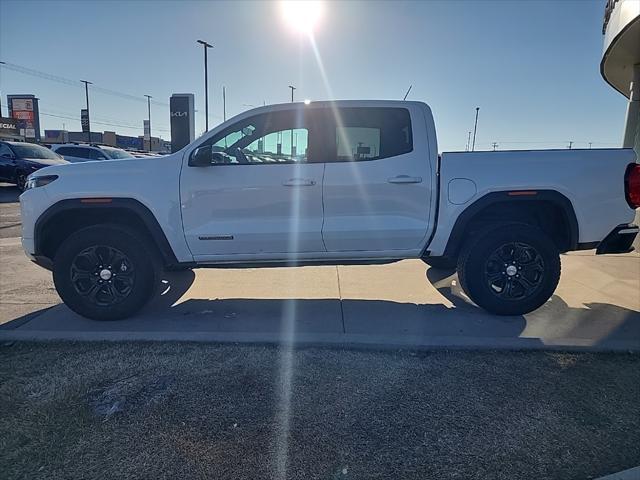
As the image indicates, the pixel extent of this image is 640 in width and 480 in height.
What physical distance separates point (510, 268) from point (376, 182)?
1.58 metres

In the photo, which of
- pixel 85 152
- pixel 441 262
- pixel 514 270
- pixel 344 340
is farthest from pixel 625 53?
→ pixel 85 152

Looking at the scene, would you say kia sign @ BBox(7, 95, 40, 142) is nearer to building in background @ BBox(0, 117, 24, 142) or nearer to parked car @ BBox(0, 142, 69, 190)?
building in background @ BBox(0, 117, 24, 142)

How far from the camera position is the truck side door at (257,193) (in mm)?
4141

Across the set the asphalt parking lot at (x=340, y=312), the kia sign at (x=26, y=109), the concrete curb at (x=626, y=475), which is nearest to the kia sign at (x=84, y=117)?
the kia sign at (x=26, y=109)

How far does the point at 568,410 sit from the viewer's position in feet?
9.07

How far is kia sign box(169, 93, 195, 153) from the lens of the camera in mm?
19391

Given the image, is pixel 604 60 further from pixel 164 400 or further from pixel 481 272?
pixel 164 400

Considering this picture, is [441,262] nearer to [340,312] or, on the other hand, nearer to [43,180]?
[340,312]

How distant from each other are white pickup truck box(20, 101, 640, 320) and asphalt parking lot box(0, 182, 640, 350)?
0.32 metres

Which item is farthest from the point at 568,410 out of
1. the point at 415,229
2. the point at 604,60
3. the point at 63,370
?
the point at 604,60

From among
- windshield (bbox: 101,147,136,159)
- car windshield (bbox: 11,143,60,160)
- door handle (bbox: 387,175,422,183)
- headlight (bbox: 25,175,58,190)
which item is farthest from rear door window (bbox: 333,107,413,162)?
windshield (bbox: 101,147,136,159)

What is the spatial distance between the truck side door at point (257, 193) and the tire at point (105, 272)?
20.0 inches

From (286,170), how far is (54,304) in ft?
9.66

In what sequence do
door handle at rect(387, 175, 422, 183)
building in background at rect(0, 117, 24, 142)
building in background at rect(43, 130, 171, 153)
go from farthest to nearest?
building in background at rect(43, 130, 171, 153)
building in background at rect(0, 117, 24, 142)
door handle at rect(387, 175, 422, 183)
